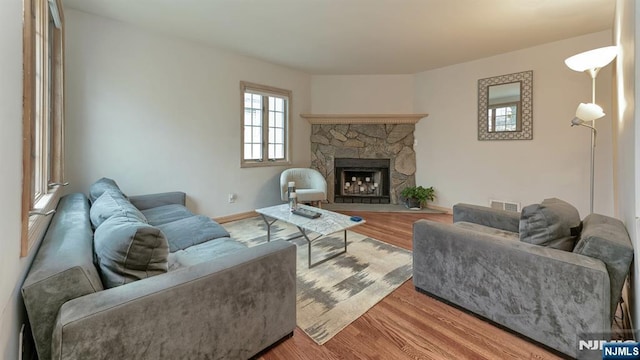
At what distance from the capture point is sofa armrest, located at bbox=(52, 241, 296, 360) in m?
0.95

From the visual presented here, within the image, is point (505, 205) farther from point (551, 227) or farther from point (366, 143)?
point (551, 227)

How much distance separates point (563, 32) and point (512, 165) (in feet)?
5.92

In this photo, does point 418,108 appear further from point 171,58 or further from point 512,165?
point 171,58

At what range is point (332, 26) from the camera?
127 inches

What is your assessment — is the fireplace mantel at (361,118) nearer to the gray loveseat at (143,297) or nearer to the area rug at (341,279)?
the area rug at (341,279)

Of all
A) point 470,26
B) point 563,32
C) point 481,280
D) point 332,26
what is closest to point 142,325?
point 481,280

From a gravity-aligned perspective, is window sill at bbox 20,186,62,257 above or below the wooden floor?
above

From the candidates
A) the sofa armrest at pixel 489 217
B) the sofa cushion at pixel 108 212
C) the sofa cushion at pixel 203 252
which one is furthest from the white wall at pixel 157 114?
the sofa armrest at pixel 489 217

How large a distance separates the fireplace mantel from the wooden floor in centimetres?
389

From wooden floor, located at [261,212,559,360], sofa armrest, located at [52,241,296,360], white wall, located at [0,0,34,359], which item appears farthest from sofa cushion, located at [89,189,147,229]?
wooden floor, located at [261,212,559,360]

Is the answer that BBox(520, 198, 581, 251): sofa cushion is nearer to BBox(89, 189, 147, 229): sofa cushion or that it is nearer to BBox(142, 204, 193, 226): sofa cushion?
BBox(89, 189, 147, 229): sofa cushion

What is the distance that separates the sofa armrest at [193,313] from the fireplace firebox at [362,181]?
410cm

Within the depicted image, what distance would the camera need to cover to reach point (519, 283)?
1582 millimetres

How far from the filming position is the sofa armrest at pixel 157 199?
10.5 ft
